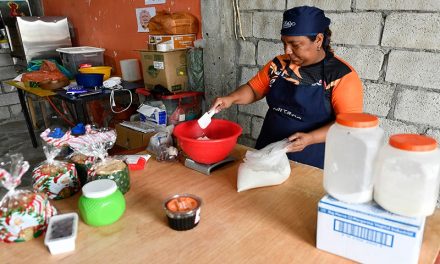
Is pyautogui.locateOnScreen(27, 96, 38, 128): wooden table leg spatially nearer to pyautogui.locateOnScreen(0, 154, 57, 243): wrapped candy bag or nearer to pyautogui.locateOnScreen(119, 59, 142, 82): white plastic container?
pyautogui.locateOnScreen(119, 59, 142, 82): white plastic container

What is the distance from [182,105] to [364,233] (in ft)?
7.74

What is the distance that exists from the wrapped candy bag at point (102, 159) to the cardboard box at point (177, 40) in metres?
1.80

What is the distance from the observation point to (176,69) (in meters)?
3.02

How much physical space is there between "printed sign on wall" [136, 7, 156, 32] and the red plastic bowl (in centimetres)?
225

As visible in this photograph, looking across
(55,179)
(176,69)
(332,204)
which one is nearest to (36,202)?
(55,179)

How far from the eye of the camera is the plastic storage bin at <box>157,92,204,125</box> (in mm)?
3004

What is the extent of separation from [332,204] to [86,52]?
3.73 meters

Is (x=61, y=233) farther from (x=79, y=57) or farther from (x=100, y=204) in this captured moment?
(x=79, y=57)

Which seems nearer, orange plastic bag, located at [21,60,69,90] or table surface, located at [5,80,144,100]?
table surface, located at [5,80,144,100]

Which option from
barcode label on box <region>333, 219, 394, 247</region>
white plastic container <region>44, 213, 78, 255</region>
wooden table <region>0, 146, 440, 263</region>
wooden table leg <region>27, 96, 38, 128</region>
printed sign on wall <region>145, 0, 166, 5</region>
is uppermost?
printed sign on wall <region>145, 0, 166, 5</region>

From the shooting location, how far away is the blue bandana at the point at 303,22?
1502mm

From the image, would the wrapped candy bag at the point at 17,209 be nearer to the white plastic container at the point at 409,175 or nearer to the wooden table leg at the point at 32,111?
the white plastic container at the point at 409,175

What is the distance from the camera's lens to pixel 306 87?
1661mm

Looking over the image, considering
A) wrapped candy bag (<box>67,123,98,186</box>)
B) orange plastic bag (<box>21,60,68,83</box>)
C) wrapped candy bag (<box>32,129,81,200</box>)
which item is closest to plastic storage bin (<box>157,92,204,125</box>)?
orange plastic bag (<box>21,60,68,83</box>)
